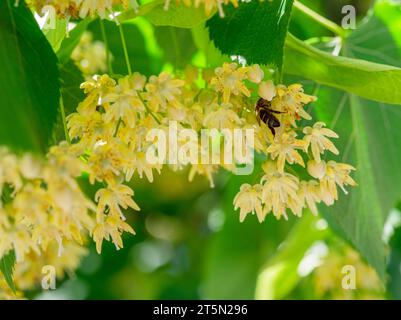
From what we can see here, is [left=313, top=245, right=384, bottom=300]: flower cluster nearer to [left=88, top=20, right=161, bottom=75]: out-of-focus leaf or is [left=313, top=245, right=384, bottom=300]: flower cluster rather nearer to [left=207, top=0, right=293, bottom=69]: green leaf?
[left=88, top=20, right=161, bottom=75]: out-of-focus leaf

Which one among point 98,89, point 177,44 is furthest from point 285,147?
point 177,44

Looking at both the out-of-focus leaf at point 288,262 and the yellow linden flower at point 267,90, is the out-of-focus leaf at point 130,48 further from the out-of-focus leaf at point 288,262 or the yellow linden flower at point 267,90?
the out-of-focus leaf at point 288,262

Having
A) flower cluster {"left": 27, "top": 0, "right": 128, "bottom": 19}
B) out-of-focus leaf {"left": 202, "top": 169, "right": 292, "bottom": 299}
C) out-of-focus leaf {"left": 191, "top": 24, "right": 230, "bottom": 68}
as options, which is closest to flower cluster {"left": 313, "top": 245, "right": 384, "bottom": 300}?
out-of-focus leaf {"left": 202, "top": 169, "right": 292, "bottom": 299}

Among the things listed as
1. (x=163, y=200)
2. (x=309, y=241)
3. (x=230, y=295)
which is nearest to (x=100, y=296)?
(x=163, y=200)

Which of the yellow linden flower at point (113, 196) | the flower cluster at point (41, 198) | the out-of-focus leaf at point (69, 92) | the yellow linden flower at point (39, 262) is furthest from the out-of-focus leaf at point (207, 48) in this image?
the yellow linden flower at point (39, 262)

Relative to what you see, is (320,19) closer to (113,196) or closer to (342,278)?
(113,196)

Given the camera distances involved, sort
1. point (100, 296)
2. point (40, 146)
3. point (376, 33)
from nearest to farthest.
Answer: point (40, 146) → point (376, 33) → point (100, 296)

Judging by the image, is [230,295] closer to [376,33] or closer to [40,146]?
[376,33]
